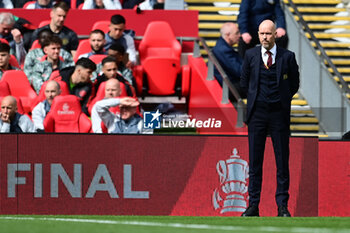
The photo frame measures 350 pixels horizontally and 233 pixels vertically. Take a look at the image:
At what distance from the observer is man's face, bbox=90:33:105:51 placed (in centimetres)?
1327

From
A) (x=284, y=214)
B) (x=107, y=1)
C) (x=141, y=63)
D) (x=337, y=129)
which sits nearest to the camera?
(x=284, y=214)

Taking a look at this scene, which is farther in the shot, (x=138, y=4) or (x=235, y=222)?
(x=138, y=4)

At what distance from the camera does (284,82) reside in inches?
332

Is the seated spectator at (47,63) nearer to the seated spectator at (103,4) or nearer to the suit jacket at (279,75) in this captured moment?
the seated spectator at (103,4)

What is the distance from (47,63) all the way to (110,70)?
1.25 meters

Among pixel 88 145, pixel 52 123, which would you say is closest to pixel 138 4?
pixel 52 123

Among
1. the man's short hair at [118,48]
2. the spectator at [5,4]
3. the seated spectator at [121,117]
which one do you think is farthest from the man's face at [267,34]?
the spectator at [5,4]

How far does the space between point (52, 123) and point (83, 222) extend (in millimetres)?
4116

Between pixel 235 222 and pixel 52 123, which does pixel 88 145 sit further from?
pixel 235 222

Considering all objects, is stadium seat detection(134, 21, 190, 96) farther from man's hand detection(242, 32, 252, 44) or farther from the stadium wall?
the stadium wall

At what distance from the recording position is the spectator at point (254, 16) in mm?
13195

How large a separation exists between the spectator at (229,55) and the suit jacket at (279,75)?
4.52 metres

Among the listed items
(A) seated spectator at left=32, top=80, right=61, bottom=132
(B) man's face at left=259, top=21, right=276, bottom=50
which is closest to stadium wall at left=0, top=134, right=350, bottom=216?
(A) seated spectator at left=32, top=80, right=61, bottom=132

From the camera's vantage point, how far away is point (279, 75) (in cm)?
838
